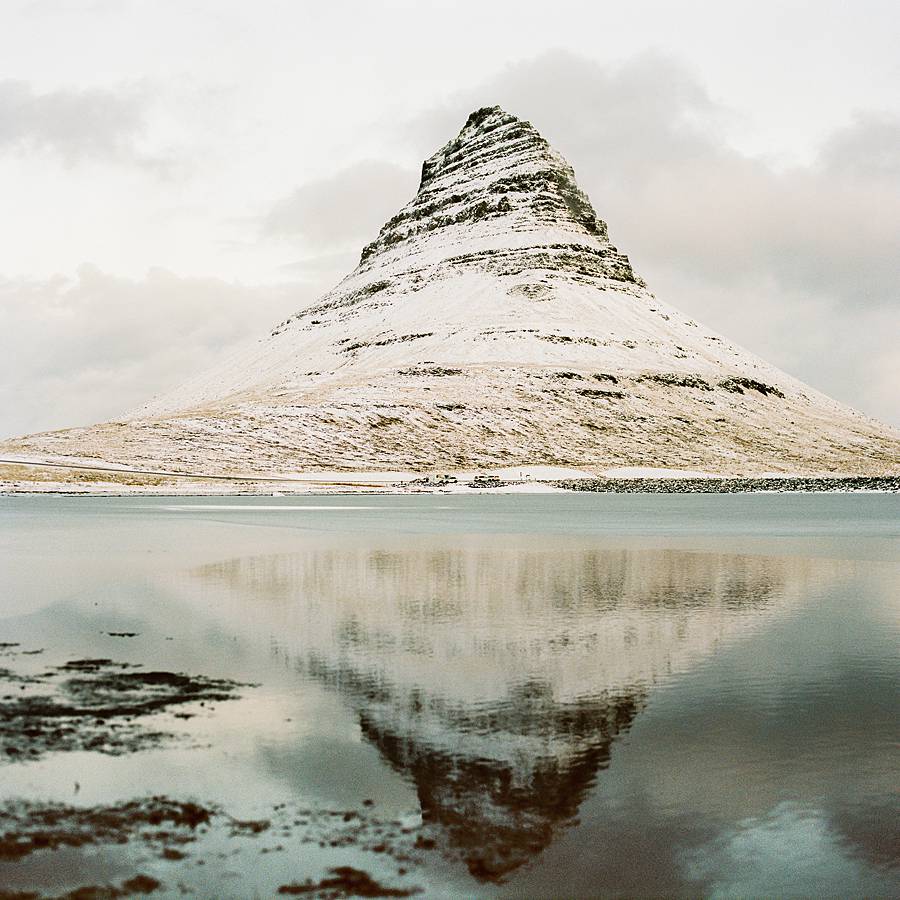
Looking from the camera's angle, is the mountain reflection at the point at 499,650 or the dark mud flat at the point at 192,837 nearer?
→ the dark mud flat at the point at 192,837

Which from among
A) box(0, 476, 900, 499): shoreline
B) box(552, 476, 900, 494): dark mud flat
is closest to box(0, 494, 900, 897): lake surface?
box(0, 476, 900, 499): shoreline

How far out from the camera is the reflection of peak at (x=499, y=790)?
31.0ft

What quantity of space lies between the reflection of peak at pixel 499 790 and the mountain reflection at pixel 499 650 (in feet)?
0.08

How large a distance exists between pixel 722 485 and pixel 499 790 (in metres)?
157

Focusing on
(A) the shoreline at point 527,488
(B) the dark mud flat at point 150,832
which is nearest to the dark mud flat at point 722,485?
(A) the shoreline at point 527,488

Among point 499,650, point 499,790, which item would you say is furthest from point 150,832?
point 499,650

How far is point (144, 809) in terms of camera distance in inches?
408

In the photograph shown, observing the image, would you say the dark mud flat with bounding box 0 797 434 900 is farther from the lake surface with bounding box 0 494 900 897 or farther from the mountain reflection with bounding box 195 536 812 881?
the mountain reflection with bounding box 195 536 812 881

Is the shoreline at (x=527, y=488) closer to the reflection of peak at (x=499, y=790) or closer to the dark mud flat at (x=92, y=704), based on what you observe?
the dark mud flat at (x=92, y=704)

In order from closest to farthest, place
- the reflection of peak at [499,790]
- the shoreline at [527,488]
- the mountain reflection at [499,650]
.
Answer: the reflection of peak at [499,790], the mountain reflection at [499,650], the shoreline at [527,488]

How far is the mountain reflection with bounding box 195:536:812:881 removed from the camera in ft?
36.2

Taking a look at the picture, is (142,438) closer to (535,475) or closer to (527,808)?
(535,475)

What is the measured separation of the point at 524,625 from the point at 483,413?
17577 cm

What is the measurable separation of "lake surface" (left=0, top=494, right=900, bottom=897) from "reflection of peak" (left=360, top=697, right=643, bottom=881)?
0.04m
